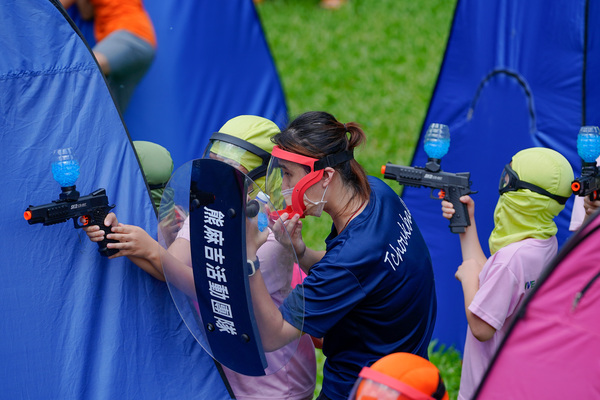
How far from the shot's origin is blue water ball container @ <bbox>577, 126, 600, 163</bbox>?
2783 mm

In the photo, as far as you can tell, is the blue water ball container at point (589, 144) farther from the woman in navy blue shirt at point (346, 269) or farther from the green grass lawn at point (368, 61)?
the green grass lawn at point (368, 61)

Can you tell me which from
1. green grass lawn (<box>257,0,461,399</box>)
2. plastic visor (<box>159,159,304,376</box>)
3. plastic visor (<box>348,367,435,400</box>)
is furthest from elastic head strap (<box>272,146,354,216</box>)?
green grass lawn (<box>257,0,461,399</box>)

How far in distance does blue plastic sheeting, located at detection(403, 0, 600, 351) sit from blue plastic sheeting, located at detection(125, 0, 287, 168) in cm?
109

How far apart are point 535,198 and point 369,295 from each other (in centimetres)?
91

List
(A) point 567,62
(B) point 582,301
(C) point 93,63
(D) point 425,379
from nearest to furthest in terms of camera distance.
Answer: (B) point 582,301 < (D) point 425,379 < (C) point 93,63 < (A) point 567,62

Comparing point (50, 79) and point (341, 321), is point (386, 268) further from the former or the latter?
point (50, 79)

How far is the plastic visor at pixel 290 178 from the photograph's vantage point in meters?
2.61

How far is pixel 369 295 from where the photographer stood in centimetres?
246

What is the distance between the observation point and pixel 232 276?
230cm

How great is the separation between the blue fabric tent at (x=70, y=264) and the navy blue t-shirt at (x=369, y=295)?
1.69 ft

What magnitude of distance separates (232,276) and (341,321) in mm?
491

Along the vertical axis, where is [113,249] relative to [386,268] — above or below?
below

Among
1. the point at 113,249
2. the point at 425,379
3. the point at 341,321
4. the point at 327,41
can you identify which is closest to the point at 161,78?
the point at 113,249

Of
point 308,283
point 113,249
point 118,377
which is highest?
point 308,283
